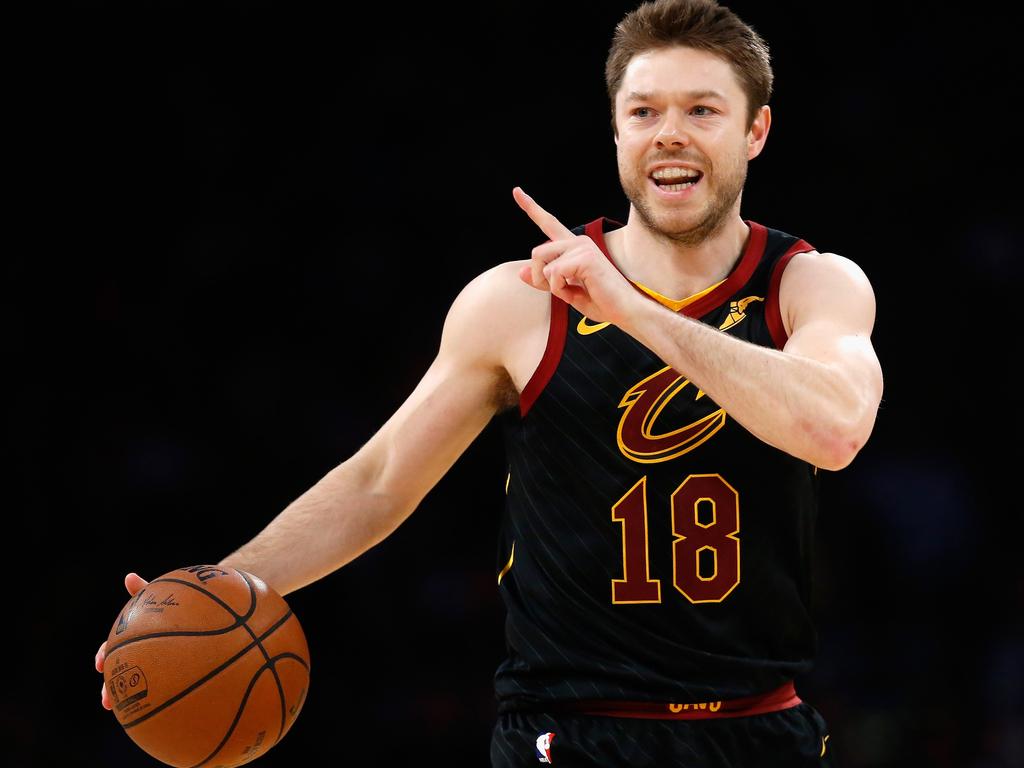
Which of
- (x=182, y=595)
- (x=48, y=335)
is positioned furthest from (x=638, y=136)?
(x=48, y=335)

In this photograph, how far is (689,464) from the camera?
3518mm

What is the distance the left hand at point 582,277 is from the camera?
3.11m

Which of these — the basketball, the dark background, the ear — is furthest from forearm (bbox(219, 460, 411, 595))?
the dark background

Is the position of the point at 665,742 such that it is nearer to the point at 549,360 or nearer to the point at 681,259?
the point at 549,360

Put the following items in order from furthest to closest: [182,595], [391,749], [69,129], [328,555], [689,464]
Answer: [69,129], [391,749], [328,555], [689,464], [182,595]

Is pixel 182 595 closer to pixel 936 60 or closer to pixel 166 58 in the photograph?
pixel 166 58

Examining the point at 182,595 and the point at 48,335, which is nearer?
the point at 182,595

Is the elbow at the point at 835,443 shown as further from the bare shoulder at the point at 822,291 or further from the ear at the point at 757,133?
the ear at the point at 757,133

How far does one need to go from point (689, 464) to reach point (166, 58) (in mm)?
5922

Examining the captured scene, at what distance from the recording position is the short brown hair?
12.2ft

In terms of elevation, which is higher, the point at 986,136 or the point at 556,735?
the point at 986,136

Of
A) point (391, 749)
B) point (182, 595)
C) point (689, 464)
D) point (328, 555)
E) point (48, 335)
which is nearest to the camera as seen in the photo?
point (182, 595)

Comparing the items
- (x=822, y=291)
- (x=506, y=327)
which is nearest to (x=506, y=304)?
(x=506, y=327)

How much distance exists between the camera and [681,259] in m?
3.75
